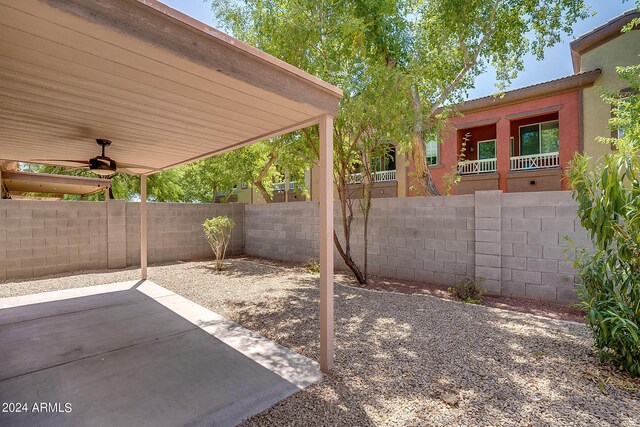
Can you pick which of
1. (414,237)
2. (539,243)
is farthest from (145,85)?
(539,243)

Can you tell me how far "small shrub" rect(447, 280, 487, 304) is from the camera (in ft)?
15.2

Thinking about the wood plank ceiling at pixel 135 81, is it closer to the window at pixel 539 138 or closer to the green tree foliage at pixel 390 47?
the green tree foliage at pixel 390 47

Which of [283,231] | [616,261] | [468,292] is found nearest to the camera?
[616,261]

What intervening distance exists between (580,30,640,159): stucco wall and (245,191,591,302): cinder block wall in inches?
270

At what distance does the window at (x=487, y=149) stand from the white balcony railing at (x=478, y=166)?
0.46 meters

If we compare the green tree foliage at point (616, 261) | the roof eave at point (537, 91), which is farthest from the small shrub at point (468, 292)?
the roof eave at point (537, 91)

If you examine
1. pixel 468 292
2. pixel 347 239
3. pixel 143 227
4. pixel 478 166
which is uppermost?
pixel 478 166

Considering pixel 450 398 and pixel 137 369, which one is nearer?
pixel 450 398

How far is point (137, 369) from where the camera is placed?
105 inches

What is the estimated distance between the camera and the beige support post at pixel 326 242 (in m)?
2.63

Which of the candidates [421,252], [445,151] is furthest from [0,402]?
[445,151]

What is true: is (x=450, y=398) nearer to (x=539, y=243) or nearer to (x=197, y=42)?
(x=197, y=42)

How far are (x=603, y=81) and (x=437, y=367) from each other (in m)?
11.5

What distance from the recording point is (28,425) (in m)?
1.96
